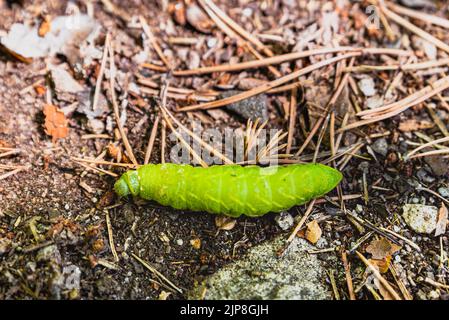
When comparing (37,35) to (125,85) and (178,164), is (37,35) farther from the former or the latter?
(178,164)

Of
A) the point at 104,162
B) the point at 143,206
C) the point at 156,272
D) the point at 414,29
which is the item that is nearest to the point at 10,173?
the point at 104,162

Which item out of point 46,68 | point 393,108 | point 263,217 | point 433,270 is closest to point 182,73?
point 46,68

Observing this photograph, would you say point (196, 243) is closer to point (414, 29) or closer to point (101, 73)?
point (101, 73)

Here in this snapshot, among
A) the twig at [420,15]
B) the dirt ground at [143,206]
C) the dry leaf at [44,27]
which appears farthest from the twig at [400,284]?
the dry leaf at [44,27]

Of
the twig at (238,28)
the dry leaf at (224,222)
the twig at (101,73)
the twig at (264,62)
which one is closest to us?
the dry leaf at (224,222)

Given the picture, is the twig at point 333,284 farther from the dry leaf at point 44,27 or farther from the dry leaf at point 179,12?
the dry leaf at point 44,27

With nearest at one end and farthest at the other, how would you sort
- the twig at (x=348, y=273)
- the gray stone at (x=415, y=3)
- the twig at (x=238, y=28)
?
the twig at (x=348, y=273) → the twig at (x=238, y=28) → the gray stone at (x=415, y=3)

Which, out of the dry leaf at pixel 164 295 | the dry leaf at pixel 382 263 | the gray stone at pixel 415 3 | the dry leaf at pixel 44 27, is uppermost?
the gray stone at pixel 415 3
